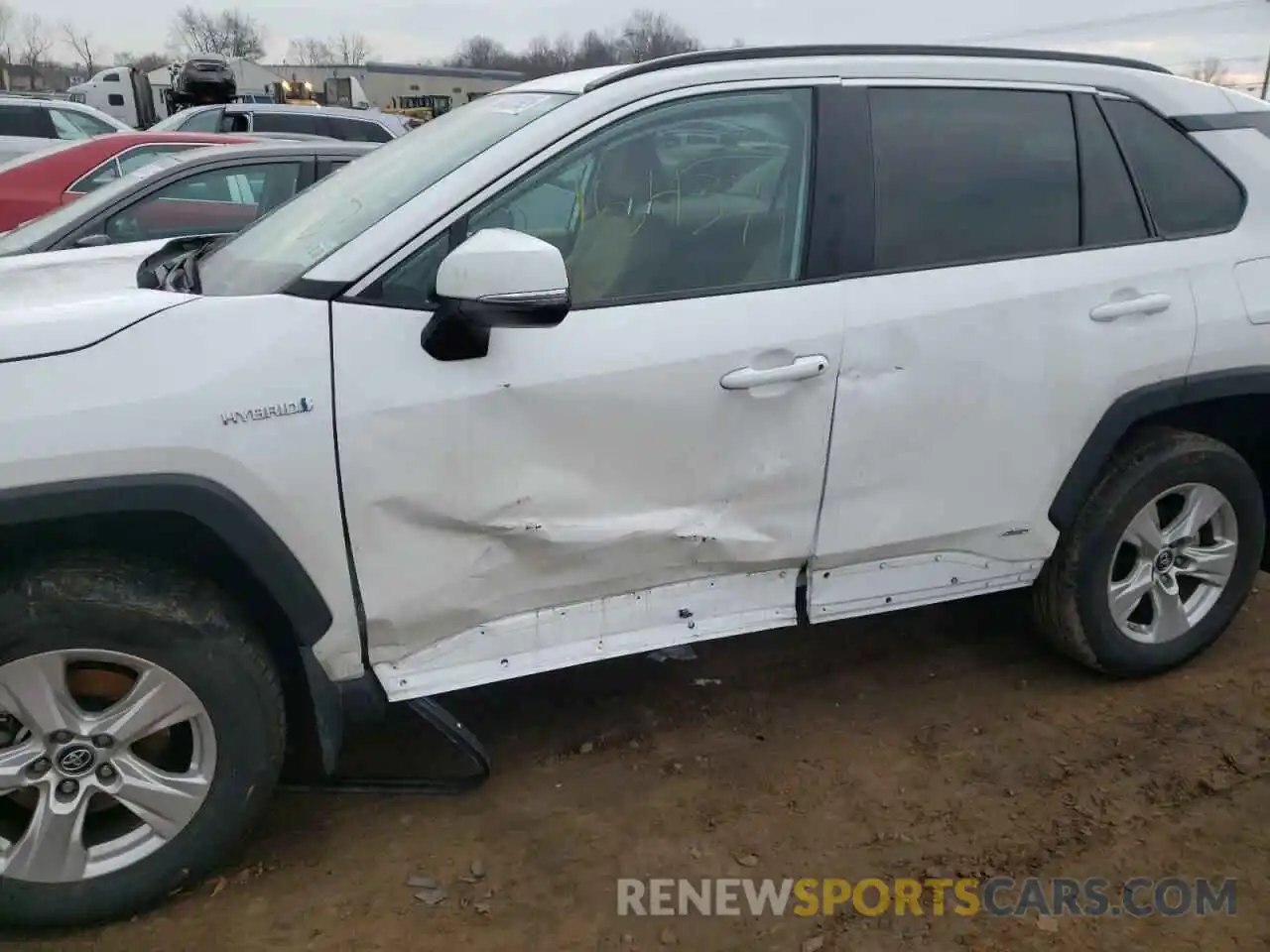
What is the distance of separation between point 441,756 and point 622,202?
66.6 inches

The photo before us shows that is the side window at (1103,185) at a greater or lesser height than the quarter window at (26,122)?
greater

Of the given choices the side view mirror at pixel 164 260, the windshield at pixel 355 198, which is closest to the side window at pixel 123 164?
the side view mirror at pixel 164 260

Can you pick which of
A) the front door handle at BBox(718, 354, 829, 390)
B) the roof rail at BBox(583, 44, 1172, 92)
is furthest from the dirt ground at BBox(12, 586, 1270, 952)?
the roof rail at BBox(583, 44, 1172, 92)

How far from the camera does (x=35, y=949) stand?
2.27 meters

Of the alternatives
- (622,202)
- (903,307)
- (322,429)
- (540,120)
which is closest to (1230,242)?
(903,307)

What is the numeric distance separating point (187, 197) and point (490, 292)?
3.92 metres

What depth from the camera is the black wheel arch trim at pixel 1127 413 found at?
2959 mm

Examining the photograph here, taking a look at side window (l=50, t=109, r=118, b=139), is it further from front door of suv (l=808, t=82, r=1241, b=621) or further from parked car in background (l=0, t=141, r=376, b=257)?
front door of suv (l=808, t=82, r=1241, b=621)

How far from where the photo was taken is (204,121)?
12.6 meters

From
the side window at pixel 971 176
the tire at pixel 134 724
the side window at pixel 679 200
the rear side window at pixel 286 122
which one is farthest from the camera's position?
the rear side window at pixel 286 122

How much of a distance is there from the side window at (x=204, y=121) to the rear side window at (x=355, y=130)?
4.35 feet

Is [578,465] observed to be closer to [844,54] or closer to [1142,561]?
[844,54]

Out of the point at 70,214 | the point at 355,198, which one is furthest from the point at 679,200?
the point at 70,214

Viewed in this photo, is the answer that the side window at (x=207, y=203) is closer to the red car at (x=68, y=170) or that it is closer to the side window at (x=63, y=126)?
the red car at (x=68, y=170)
